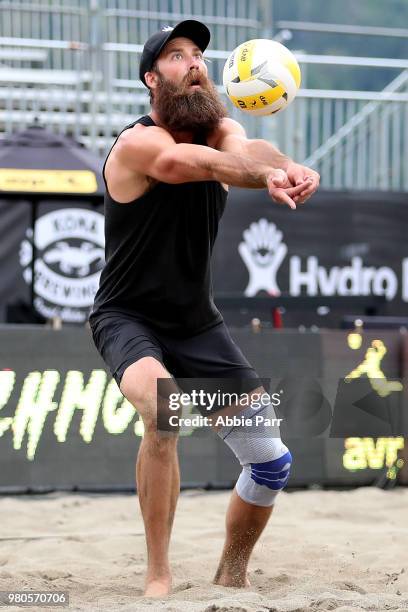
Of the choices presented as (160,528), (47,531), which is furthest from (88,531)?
(160,528)

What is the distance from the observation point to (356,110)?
11.2 m

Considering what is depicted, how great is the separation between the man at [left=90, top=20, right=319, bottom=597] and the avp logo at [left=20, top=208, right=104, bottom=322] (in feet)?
17.2

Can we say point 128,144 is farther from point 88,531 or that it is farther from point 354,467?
point 354,467

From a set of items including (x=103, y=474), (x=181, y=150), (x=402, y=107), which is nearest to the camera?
(x=181, y=150)

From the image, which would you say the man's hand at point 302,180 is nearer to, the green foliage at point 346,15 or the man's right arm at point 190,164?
the man's right arm at point 190,164

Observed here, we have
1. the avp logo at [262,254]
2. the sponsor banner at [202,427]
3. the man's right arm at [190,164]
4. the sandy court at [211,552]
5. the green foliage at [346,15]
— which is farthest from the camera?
the green foliage at [346,15]

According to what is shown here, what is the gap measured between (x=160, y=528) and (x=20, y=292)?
575 cm

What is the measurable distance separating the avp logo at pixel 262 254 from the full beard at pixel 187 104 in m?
5.56

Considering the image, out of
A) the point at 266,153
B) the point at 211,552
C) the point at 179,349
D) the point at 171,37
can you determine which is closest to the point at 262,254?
the point at 211,552

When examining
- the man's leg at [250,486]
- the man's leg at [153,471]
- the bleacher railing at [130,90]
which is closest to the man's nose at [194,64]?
the man's leg at [153,471]

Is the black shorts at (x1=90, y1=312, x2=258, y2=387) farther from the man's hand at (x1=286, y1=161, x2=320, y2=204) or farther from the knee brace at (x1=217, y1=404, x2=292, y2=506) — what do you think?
the man's hand at (x1=286, y1=161, x2=320, y2=204)

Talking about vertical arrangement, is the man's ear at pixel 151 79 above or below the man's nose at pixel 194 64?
below

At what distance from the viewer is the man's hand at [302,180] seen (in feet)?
11.9

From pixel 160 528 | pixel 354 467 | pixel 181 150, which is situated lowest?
pixel 354 467
